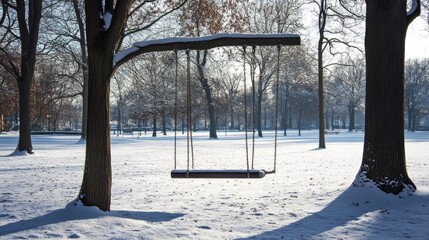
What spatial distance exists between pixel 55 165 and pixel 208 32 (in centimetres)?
693

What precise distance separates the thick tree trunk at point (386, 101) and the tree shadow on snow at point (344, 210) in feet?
0.74

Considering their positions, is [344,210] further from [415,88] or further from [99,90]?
[415,88]

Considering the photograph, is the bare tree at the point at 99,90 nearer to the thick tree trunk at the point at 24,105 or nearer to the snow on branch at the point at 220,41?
the snow on branch at the point at 220,41

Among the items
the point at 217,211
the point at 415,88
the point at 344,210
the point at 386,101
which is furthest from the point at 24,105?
the point at 415,88

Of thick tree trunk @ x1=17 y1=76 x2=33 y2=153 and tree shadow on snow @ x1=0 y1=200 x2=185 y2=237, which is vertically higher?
thick tree trunk @ x1=17 y1=76 x2=33 y2=153

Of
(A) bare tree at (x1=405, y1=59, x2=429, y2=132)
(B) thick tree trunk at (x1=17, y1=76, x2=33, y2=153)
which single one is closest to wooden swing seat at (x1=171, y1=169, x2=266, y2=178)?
(B) thick tree trunk at (x1=17, y1=76, x2=33, y2=153)

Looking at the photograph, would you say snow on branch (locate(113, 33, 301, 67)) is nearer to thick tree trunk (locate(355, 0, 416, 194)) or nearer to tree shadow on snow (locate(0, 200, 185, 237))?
thick tree trunk (locate(355, 0, 416, 194))

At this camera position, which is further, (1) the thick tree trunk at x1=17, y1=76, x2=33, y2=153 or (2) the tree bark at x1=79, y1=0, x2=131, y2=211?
(1) the thick tree trunk at x1=17, y1=76, x2=33, y2=153

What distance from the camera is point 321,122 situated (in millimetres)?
21188

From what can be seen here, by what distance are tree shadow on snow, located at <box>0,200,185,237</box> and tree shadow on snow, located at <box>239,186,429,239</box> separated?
1.65m

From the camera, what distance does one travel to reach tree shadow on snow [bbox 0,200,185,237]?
532 cm

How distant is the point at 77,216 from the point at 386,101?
529 cm

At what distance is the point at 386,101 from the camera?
6.82 meters

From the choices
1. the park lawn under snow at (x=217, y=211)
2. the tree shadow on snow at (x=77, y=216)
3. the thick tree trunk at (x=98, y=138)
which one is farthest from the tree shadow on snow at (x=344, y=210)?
the thick tree trunk at (x=98, y=138)
